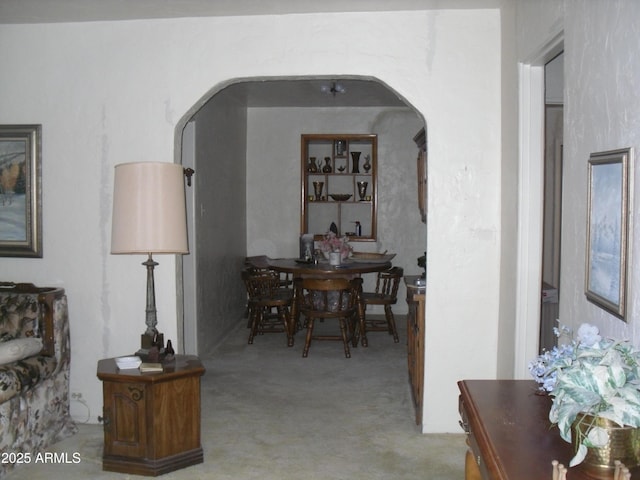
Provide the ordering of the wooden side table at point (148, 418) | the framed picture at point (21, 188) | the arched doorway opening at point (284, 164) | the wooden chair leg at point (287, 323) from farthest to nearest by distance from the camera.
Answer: the arched doorway opening at point (284, 164), the wooden chair leg at point (287, 323), the framed picture at point (21, 188), the wooden side table at point (148, 418)

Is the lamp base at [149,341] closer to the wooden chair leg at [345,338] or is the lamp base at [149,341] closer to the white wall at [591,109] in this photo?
the white wall at [591,109]

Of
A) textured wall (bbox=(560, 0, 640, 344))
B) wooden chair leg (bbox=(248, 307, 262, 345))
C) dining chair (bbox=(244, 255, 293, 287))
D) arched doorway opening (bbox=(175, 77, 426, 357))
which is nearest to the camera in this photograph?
textured wall (bbox=(560, 0, 640, 344))

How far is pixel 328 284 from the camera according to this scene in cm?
536

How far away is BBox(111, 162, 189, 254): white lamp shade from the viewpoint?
3.17 m

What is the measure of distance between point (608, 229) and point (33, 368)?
3001mm

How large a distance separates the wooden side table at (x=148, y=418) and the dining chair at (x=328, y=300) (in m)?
2.22

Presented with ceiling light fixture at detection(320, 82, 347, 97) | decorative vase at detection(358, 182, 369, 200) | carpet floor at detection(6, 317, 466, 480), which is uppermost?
ceiling light fixture at detection(320, 82, 347, 97)

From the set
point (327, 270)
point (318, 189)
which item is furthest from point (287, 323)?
point (318, 189)

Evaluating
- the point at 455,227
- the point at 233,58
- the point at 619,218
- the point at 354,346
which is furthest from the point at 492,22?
the point at 354,346

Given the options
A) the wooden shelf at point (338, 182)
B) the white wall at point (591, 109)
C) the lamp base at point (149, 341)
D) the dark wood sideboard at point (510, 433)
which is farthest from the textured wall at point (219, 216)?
the dark wood sideboard at point (510, 433)

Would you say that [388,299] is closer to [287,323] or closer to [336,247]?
[336,247]

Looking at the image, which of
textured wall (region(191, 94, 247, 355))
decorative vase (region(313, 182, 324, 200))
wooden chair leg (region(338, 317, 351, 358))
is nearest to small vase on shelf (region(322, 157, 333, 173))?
decorative vase (region(313, 182, 324, 200))

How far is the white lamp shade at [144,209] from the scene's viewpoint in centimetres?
317

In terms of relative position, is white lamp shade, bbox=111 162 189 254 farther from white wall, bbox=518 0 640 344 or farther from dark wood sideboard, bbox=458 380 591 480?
white wall, bbox=518 0 640 344
